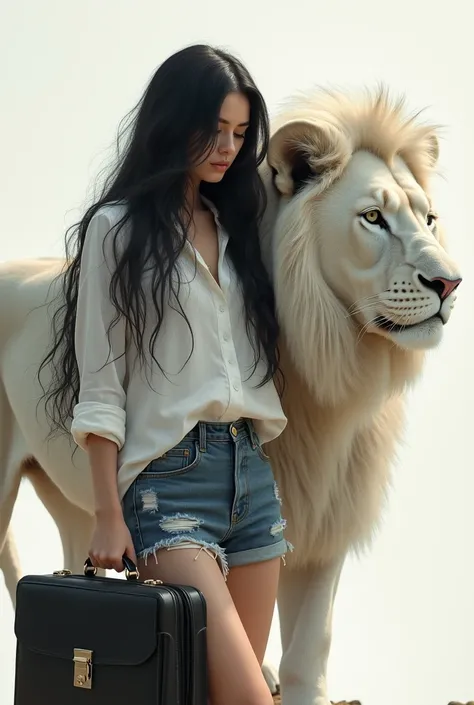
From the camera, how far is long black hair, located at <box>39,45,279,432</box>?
2357 mm

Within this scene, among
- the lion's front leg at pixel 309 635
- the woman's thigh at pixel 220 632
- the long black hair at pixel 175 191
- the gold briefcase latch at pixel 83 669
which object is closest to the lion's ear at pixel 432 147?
the long black hair at pixel 175 191

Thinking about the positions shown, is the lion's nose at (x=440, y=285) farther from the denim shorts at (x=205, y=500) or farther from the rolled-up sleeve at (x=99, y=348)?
the rolled-up sleeve at (x=99, y=348)

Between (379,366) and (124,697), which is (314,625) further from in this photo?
(124,697)

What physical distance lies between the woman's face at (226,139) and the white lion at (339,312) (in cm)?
21

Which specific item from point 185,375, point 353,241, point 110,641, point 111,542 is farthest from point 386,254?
point 110,641

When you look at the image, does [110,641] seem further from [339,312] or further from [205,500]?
[339,312]

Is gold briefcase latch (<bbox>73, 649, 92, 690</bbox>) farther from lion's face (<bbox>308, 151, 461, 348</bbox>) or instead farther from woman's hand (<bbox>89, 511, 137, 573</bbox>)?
lion's face (<bbox>308, 151, 461, 348</bbox>)

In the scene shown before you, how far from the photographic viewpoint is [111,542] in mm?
2258

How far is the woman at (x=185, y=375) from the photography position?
7.48 ft

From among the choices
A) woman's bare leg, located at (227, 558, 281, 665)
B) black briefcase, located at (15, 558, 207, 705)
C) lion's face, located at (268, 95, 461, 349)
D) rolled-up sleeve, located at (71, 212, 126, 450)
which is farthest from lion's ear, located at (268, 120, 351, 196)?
black briefcase, located at (15, 558, 207, 705)

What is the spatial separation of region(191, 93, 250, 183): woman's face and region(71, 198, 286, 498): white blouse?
0.50ft

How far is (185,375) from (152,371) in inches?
2.4

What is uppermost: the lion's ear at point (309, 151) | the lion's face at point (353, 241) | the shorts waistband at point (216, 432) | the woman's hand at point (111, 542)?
the lion's ear at point (309, 151)

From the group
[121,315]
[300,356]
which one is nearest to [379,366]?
[300,356]
